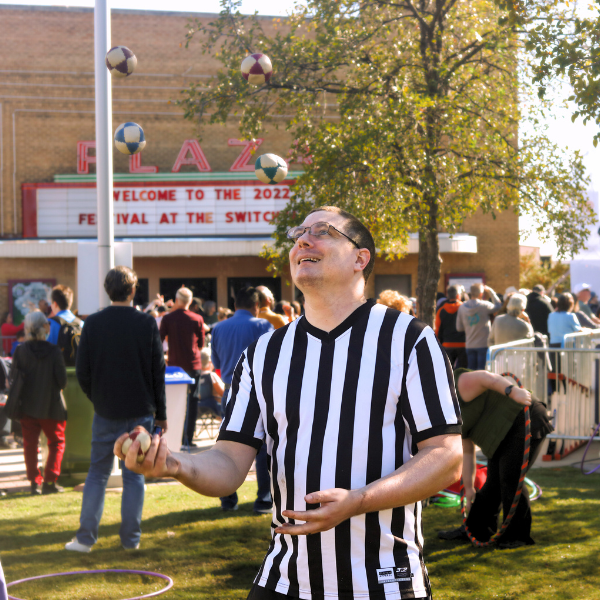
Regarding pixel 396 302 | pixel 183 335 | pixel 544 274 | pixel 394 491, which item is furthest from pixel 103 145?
pixel 544 274

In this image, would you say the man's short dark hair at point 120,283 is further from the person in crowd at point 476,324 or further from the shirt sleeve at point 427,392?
the person in crowd at point 476,324

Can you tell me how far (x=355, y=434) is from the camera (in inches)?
92.5

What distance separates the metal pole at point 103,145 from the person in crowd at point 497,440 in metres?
4.47

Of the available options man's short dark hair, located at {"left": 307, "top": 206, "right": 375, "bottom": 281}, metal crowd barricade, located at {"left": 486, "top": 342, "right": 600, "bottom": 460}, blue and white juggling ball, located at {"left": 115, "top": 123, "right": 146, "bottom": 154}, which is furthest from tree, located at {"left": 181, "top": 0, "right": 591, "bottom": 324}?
man's short dark hair, located at {"left": 307, "top": 206, "right": 375, "bottom": 281}

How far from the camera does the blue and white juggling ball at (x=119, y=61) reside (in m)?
8.36

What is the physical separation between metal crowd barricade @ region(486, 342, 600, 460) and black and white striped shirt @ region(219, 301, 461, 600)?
23.1 feet

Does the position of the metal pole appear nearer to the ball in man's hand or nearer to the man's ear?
the man's ear

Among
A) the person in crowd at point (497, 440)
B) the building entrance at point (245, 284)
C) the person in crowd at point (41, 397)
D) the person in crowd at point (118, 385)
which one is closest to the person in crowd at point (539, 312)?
the person in crowd at point (497, 440)

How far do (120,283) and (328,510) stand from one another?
4.48 m

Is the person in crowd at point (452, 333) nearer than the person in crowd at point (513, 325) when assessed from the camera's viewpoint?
No

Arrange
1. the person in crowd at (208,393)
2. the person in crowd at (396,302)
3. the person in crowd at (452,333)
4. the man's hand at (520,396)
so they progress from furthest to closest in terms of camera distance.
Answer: the person in crowd at (452,333) < the person in crowd at (208,393) < the person in crowd at (396,302) < the man's hand at (520,396)

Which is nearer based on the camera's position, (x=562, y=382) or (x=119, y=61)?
(x=119, y=61)

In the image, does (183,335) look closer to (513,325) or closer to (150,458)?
(513,325)

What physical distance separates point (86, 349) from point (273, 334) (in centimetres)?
383
